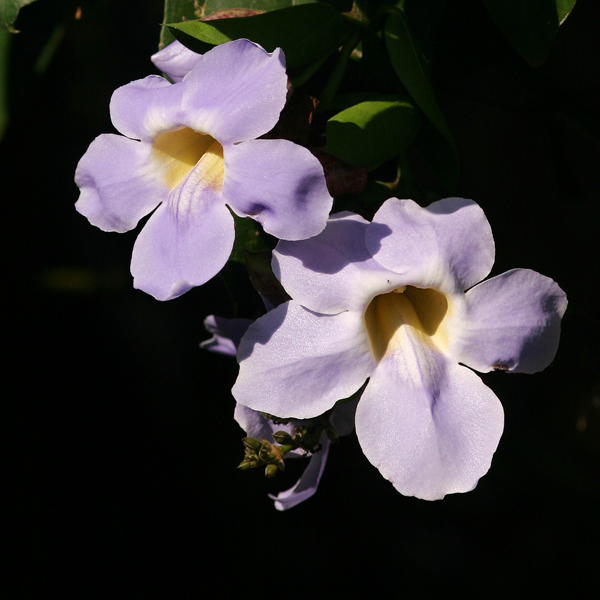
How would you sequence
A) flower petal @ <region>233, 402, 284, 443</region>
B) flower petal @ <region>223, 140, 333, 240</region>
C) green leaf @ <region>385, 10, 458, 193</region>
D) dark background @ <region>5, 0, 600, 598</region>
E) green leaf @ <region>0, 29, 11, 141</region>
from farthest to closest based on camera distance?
dark background @ <region>5, 0, 600, 598</region>
green leaf @ <region>0, 29, 11, 141</region>
flower petal @ <region>233, 402, 284, 443</region>
green leaf @ <region>385, 10, 458, 193</region>
flower petal @ <region>223, 140, 333, 240</region>

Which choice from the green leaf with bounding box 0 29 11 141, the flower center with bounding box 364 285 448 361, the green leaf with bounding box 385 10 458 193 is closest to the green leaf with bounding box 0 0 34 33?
the green leaf with bounding box 0 29 11 141

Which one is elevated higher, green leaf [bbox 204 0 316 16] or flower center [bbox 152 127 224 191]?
green leaf [bbox 204 0 316 16]

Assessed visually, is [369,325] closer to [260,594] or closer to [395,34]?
[395,34]

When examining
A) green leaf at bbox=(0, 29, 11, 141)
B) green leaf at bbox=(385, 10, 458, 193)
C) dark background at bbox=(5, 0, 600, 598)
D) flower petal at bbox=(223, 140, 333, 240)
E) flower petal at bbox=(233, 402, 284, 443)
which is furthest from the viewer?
dark background at bbox=(5, 0, 600, 598)

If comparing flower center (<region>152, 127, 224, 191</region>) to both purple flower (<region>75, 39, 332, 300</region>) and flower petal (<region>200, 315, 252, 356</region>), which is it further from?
flower petal (<region>200, 315, 252, 356</region>)

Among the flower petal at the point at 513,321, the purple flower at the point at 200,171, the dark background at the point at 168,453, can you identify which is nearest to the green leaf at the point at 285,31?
the purple flower at the point at 200,171

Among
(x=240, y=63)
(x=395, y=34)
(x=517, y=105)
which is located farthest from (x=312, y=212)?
(x=517, y=105)
